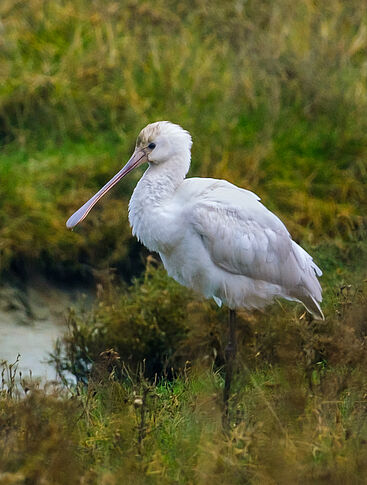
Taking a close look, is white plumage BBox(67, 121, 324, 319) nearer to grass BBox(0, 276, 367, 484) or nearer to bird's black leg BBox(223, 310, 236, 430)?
bird's black leg BBox(223, 310, 236, 430)

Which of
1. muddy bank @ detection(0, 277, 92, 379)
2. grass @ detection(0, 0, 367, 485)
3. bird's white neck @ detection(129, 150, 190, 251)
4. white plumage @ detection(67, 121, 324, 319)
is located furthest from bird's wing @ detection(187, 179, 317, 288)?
muddy bank @ detection(0, 277, 92, 379)

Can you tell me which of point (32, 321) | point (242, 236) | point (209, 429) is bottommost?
point (32, 321)

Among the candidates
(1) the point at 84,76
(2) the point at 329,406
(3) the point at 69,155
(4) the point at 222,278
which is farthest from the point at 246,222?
(1) the point at 84,76

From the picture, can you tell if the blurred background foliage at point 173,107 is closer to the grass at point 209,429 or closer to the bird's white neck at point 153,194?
the bird's white neck at point 153,194

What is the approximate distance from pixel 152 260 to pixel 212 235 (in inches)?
76.1

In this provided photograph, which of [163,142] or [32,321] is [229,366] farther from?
[32,321]

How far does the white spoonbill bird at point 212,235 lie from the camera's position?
5312mm

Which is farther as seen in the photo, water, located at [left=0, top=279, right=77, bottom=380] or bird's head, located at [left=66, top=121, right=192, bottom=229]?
water, located at [left=0, top=279, right=77, bottom=380]

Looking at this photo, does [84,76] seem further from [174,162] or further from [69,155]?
[174,162]

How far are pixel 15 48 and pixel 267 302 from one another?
5042 millimetres

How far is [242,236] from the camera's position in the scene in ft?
17.7

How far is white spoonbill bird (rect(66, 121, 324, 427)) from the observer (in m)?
5.31

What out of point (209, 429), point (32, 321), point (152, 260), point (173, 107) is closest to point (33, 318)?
point (32, 321)

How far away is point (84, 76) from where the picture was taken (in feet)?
31.3
